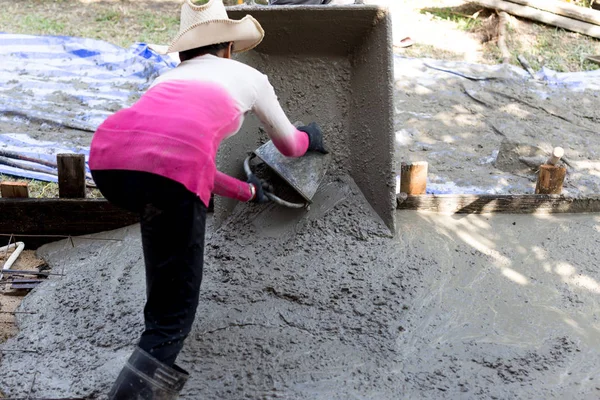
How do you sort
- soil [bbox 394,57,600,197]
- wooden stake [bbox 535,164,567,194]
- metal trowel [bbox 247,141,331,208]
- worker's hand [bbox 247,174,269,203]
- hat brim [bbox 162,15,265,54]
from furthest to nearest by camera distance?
soil [bbox 394,57,600,197] < wooden stake [bbox 535,164,567,194] < metal trowel [bbox 247,141,331,208] < worker's hand [bbox 247,174,269,203] < hat brim [bbox 162,15,265,54]

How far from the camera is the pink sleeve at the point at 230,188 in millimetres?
2521

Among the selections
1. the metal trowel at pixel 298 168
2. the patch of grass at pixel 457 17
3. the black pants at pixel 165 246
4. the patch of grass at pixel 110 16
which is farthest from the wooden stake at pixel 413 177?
the patch of grass at pixel 110 16

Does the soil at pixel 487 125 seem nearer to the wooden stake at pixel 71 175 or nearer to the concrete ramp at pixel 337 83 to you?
the concrete ramp at pixel 337 83

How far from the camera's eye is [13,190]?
3.39m

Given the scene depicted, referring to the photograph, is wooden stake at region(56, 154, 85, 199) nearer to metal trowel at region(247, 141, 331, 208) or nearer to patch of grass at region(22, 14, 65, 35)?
metal trowel at region(247, 141, 331, 208)

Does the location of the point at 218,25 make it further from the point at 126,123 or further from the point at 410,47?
the point at 410,47

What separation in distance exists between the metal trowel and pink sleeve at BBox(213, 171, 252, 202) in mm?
373

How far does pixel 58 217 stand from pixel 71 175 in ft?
0.76

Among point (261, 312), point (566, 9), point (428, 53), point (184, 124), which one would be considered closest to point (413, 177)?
point (261, 312)

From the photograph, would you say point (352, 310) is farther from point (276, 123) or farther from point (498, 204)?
point (498, 204)

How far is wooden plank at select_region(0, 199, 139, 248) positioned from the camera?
341 centimetres

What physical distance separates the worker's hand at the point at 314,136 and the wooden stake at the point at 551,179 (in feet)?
4.18

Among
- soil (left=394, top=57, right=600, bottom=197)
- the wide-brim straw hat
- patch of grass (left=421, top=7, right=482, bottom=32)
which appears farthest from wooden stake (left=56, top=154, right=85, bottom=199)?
patch of grass (left=421, top=7, right=482, bottom=32)

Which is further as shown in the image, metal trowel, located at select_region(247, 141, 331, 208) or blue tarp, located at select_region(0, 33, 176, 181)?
blue tarp, located at select_region(0, 33, 176, 181)
